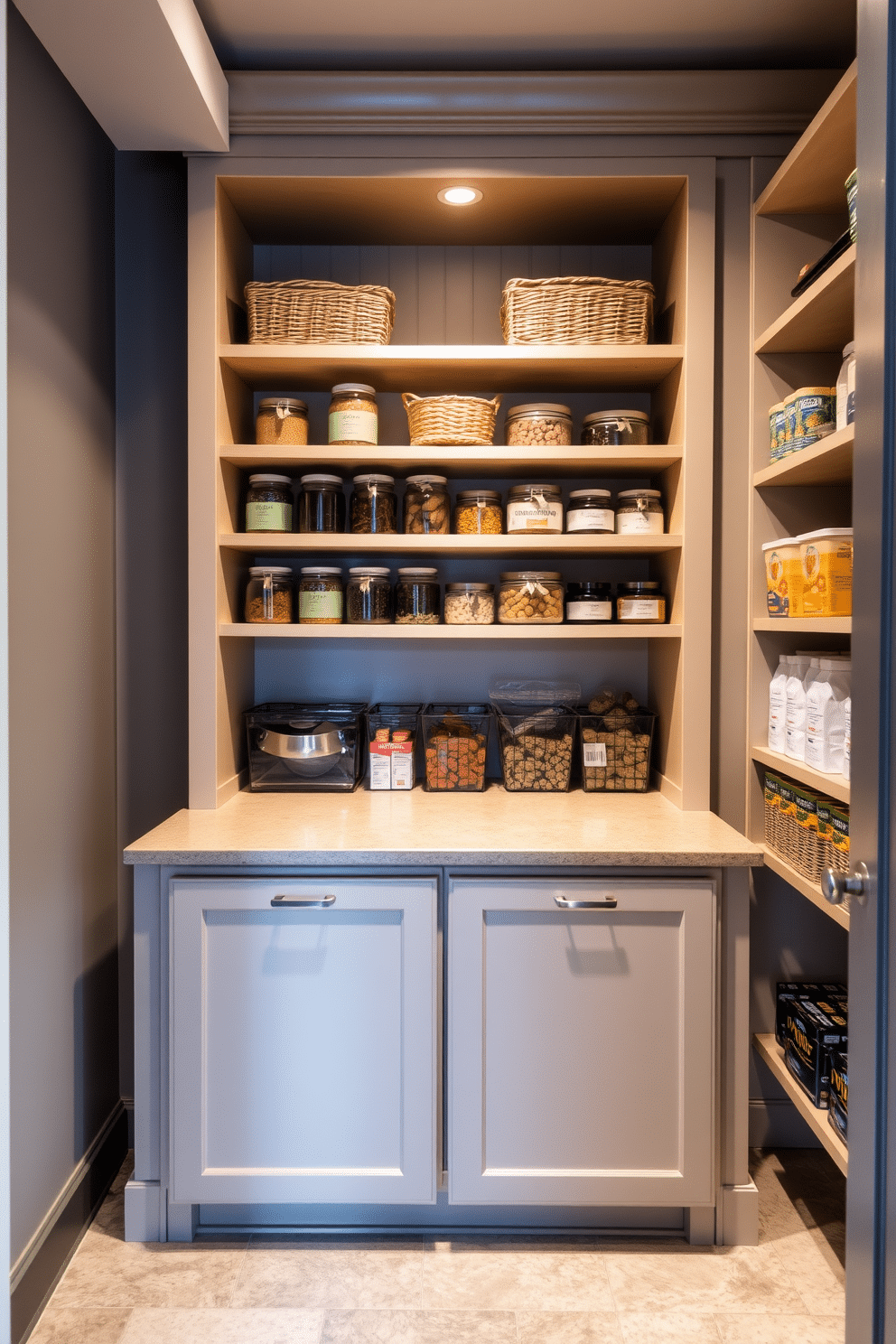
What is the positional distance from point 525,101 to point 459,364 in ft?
1.83

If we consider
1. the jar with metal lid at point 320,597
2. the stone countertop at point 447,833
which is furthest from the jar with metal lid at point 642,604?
the jar with metal lid at point 320,597

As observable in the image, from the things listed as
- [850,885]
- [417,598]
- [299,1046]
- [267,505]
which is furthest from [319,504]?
[850,885]

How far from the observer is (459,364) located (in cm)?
204

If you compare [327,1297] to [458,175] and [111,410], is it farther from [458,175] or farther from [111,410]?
[458,175]

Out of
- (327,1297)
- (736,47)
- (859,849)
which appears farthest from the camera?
(736,47)

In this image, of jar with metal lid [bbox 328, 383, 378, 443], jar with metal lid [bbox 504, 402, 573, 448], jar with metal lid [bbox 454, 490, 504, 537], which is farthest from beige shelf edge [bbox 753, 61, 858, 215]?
jar with metal lid [bbox 328, 383, 378, 443]

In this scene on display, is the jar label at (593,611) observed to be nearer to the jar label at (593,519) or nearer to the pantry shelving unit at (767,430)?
the jar label at (593,519)

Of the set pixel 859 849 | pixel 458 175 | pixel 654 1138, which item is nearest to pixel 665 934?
pixel 654 1138

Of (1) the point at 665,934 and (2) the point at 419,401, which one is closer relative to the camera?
(1) the point at 665,934

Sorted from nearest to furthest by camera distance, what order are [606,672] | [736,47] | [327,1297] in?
[327,1297] → [736,47] → [606,672]

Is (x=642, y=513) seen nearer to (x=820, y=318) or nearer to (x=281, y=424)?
(x=820, y=318)

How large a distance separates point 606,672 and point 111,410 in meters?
1.43

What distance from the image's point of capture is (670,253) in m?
2.12

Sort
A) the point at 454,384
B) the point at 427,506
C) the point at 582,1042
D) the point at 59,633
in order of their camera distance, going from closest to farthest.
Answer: the point at 582,1042
the point at 59,633
the point at 427,506
the point at 454,384
